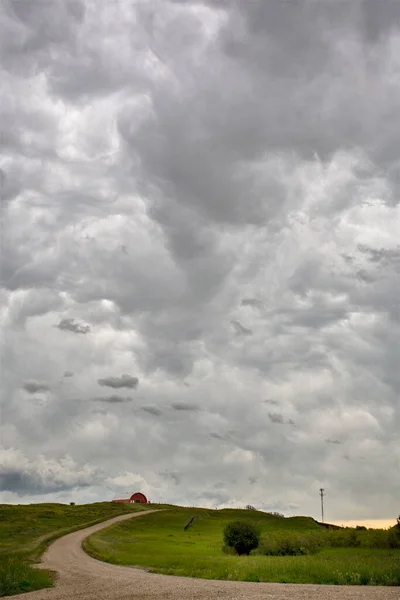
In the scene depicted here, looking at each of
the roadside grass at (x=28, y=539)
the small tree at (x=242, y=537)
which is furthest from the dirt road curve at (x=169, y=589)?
the small tree at (x=242, y=537)

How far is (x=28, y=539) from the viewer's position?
8375cm

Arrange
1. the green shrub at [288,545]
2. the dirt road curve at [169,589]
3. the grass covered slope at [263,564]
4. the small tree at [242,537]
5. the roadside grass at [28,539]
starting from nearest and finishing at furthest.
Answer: the dirt road curve at [169,589] → the grass covered slope at [263,564] → the roadside grass at [28,539] → the green shrub at [288,545] → the small tree at [242,537]

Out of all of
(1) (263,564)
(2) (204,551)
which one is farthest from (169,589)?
(2) (204,551)

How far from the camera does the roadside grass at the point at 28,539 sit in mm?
37562

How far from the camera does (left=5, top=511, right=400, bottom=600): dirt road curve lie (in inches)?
1156

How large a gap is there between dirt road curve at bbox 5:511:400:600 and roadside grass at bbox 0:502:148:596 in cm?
183

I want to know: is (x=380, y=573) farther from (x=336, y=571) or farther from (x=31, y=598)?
(x=31, y=598)

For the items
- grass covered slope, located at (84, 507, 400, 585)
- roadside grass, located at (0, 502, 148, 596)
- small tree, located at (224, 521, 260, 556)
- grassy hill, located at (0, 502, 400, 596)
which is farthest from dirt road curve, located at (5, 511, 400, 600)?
small tree, located at (224, 521, 260, 556)

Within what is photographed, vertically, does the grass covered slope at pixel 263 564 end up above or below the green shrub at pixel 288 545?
below

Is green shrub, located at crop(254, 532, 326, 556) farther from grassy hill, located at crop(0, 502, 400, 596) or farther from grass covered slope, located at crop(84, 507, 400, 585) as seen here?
grass covered slope, located at crop(84, 507, 400, 585)

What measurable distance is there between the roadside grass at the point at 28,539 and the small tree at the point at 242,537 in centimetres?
2240

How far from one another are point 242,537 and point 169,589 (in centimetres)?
3805

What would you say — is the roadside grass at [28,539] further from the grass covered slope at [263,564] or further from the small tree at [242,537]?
the small tree at [242,537]

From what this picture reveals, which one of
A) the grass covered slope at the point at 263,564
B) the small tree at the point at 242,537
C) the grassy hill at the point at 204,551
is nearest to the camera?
the grass covered slope at the point at 263,564
